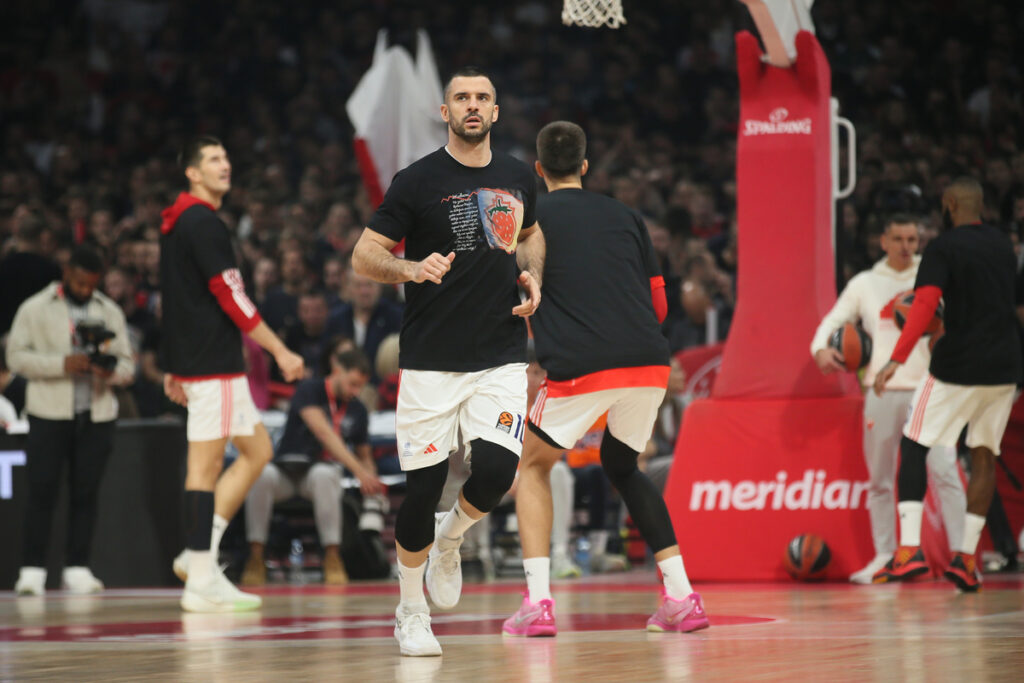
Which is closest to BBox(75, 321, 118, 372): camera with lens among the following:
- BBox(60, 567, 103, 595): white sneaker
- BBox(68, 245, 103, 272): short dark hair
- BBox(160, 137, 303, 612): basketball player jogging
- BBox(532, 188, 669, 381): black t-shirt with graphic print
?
BBox(68, 245, 103, 272): short dark hair

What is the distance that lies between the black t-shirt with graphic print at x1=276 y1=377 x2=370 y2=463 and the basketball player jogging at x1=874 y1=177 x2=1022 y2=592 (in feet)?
14.1

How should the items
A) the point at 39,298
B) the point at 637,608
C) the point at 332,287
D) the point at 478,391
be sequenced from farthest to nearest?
1. the point at 332,287
2. the point at 39,298
3. the point at 637,608
4. the point at 478,391

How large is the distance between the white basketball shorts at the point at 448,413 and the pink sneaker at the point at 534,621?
2.76 feet

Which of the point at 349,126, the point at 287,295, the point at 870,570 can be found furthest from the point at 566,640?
the point at 349,126

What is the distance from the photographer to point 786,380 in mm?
9344

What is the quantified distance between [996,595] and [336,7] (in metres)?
14.8

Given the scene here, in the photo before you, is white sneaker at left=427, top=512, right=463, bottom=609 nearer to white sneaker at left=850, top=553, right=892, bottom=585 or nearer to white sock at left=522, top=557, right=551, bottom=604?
white sock at left=522, top=557, right=551, bottom=604

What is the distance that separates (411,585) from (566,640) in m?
0.74

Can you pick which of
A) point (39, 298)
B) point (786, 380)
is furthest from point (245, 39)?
point (786, 380)

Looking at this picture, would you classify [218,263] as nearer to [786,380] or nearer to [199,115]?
[786,380]

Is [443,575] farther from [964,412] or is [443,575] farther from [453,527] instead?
[964,412]

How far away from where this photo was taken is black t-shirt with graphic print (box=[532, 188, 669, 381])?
6098mm

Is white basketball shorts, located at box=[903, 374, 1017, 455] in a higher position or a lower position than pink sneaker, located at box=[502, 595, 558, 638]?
higher

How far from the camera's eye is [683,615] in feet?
19.6
